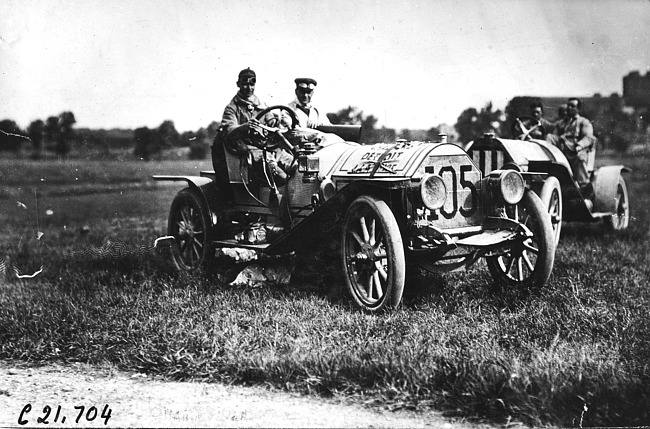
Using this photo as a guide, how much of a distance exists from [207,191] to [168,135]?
4550 mm

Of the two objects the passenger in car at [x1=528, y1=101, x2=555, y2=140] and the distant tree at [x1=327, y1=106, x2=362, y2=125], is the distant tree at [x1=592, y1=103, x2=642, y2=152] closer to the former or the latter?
the passenger in car at [x1=528, y1=101, x2=555, y2=140]

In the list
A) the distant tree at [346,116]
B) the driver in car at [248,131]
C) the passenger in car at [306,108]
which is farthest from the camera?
the distant tree at [346,116]

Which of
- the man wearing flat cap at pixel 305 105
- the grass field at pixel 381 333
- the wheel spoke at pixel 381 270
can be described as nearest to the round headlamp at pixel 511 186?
the grass field at pixel 381 333

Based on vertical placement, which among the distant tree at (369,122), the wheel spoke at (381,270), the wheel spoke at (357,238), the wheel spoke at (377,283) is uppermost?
the distant tree at (369,122)

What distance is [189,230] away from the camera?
25.9 ft

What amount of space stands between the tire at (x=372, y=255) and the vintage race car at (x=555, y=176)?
9.41 ft

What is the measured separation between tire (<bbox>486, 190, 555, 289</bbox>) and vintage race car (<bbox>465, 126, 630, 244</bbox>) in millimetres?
1703

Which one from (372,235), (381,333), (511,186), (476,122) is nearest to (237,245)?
(372,235)

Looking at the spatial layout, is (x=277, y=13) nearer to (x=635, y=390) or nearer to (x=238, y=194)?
(x=238, y=194)

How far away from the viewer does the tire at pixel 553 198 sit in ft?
25.9

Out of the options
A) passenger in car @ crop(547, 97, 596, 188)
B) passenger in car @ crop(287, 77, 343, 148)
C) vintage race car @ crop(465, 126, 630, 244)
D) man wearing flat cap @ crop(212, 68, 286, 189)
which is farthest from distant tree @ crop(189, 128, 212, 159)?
passenger in car @ crop(547, 97, 596, 188)

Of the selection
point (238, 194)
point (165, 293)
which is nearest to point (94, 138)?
point (238, 194)

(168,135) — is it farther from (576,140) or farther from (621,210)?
(621,210)

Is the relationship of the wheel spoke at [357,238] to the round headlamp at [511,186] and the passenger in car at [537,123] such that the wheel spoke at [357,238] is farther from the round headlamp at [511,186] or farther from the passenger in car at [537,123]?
the passenger in car at [537,123]
